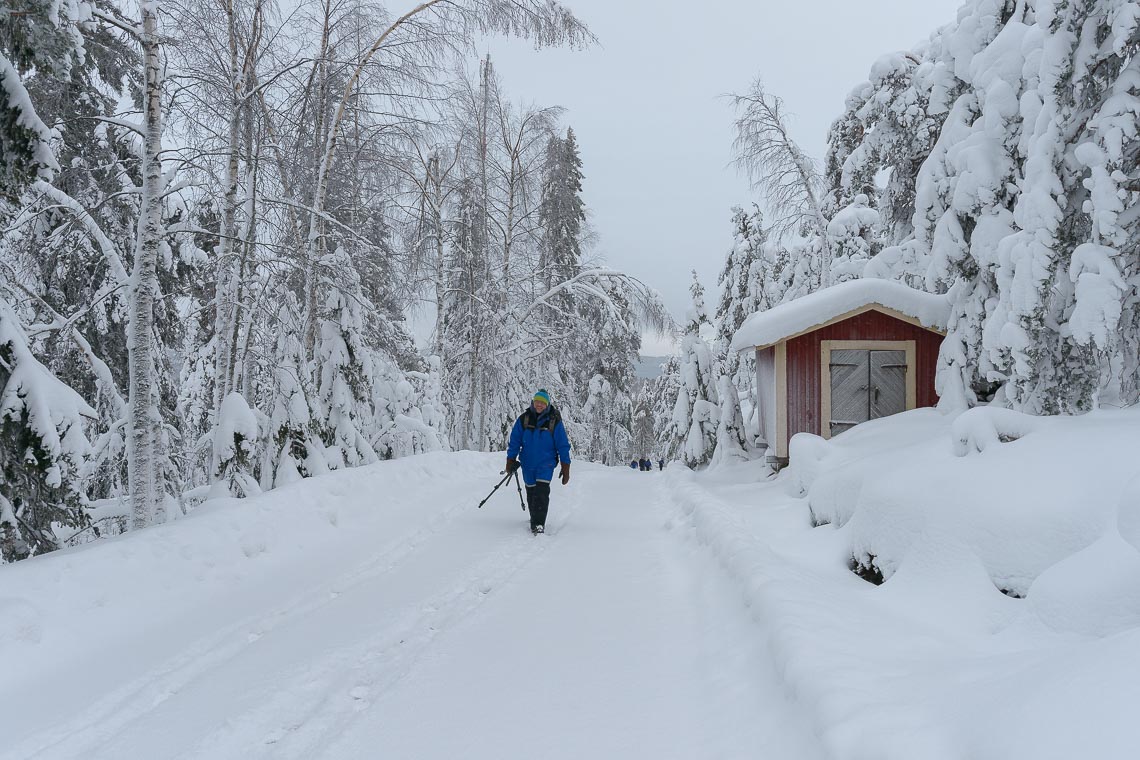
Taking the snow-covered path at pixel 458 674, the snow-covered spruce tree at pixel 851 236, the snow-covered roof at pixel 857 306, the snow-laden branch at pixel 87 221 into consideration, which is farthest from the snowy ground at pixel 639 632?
the snow-covered spruce tree at pixel 851 236

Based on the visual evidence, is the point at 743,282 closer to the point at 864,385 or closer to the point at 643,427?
the point at 864,385

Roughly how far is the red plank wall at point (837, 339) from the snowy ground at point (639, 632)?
702cm

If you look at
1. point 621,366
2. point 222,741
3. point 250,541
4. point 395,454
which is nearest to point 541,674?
point 222,741

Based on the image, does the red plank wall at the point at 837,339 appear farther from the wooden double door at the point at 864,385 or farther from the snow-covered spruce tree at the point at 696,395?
the snow-covered spruce tree at the point at 696,395

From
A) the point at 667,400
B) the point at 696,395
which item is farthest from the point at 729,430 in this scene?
the point at 667,400

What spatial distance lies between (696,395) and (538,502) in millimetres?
14755

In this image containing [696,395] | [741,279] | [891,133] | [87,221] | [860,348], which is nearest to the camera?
[87,221]

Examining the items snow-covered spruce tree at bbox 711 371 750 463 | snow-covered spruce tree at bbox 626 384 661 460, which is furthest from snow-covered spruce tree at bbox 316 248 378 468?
snow-covered spruce tree at bbox 626 384 661 460

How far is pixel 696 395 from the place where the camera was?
22828 mm

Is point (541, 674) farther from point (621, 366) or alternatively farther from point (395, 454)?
point (621, 366)

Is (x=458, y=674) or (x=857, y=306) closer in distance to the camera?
(x=458, y=674)

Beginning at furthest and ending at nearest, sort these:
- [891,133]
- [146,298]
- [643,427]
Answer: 1. [643,427]
2. [891,133]
3. [146,298]

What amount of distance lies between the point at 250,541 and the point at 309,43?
757 centimetres

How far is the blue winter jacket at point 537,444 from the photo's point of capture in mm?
9219
